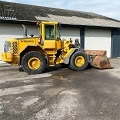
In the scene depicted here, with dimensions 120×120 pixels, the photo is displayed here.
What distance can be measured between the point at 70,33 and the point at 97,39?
3069 mm

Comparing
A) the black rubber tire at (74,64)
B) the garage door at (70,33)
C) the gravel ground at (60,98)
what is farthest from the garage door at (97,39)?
the gravel ground at (60,98)

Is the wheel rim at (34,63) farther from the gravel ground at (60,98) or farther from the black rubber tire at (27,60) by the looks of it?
the gravel ground at (60,98)

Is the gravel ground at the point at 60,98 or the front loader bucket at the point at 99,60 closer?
the gravel ground at the point at 60,98

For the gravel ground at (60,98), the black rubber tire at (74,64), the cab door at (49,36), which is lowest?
the gravel ground at (60,98)

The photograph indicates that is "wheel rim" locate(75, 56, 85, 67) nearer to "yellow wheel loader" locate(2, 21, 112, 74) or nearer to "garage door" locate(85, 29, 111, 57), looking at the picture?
"yellow wheel loader" locate(2, 21, 112, 74)

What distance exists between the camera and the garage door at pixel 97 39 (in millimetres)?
20359

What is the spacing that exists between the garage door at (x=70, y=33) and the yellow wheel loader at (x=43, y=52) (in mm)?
5654

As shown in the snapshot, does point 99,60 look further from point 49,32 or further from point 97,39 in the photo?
point 97,39

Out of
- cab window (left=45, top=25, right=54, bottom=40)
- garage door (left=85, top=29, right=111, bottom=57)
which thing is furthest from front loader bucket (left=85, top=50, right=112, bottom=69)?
garage door (left=85, top=29, right=111, bottom=57)

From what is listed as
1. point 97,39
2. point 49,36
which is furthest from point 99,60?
point 97,39

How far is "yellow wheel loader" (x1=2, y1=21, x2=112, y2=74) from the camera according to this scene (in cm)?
1166

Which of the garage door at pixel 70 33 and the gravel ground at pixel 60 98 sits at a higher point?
the garage door at pixel 70 33

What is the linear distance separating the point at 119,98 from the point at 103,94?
2.08ft

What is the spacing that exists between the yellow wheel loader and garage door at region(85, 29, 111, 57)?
24.2ft
